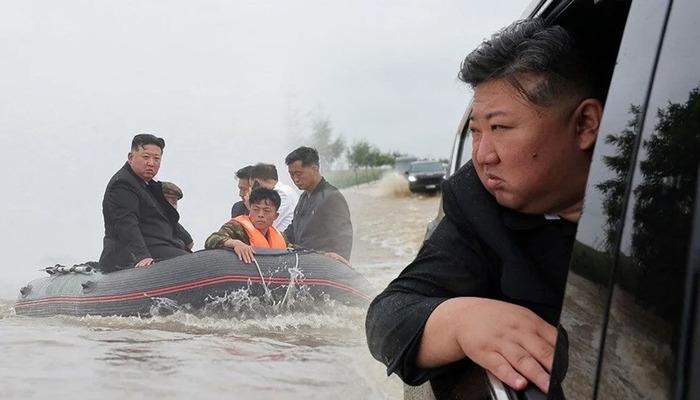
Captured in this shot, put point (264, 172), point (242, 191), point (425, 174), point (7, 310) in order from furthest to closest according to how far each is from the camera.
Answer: point (425, 174) < point (242, 191) < point (7, 310) < point (264, 172)

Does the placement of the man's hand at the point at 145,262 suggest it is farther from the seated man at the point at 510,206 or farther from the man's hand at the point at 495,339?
Result: the man's hand at the point at 495,339

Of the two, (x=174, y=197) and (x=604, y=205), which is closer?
(x=604, y=205)

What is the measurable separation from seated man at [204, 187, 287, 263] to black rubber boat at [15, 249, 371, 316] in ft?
0.26

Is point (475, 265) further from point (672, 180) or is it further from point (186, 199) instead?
point (186, 199)

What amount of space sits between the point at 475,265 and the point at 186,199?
9486 mm

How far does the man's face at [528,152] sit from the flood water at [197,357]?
464 cm

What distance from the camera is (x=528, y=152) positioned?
42.8 inches

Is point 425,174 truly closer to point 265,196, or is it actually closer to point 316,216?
point 316,216

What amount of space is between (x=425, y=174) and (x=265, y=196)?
15.0m

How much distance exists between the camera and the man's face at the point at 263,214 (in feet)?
22.3

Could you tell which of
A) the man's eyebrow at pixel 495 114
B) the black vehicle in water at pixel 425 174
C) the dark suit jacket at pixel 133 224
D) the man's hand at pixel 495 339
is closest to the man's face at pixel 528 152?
the man's eyebrow at pixel 495 114

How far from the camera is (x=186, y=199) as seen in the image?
33.8 ft

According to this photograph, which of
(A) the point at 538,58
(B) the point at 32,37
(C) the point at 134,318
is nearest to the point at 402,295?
(A) the point at 538,58

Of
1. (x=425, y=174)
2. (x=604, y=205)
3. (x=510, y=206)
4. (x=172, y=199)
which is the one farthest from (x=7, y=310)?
(x=425, y=174)
